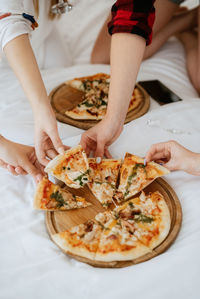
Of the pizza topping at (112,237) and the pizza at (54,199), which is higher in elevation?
the pizza at (54,199)

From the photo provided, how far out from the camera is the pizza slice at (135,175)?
1384 millimetres

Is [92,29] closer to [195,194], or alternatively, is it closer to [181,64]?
[181,64]

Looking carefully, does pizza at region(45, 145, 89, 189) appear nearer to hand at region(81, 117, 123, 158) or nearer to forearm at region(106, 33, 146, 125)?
→ hand at region(81, 117, 123, 158)

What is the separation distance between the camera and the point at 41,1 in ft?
7.07

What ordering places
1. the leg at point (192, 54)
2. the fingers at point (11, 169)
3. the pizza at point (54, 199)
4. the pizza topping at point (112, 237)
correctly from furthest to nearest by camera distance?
the leg at point (192, 54) < the fingers at point (11, 169) < the pizza at point (54, 199) < the pizza topping at point (112, 237)

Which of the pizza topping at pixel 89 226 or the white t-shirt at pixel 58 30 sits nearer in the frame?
the pizza topping at pixel 89 226

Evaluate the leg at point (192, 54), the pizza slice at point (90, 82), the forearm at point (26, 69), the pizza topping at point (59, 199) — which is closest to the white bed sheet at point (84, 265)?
the pizza topping at point (59, 199)

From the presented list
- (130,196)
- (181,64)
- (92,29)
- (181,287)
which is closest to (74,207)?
(130,196)

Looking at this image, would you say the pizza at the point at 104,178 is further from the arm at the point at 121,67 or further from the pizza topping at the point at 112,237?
the pizza topping at the point at 112,237

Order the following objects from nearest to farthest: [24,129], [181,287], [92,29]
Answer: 1. [181,287]
2. [24,129]
3. [92,29]

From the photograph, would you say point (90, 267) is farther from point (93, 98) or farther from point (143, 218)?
point (93, 98)

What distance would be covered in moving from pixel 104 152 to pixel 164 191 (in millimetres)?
412

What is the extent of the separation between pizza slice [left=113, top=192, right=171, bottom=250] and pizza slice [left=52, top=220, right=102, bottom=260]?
12cm

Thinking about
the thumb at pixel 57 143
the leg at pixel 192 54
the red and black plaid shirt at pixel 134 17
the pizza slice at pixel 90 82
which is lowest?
the leg at pixel 192 54
